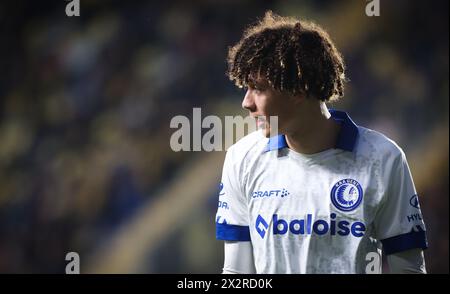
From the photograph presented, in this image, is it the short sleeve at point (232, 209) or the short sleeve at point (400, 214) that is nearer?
the short sleeve at point (400, 214)

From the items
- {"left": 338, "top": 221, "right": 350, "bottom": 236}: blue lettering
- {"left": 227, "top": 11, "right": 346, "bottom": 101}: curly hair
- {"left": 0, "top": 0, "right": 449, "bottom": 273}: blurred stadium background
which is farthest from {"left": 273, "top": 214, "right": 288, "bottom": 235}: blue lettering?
{"left": 0, "top": 0, "right": 449, "bottom": 273}: blurred stadium background

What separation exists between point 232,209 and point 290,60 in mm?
454

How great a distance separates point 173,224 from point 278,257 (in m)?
1.96

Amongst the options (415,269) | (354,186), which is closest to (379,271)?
(415,269)

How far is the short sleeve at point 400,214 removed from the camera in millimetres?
1788

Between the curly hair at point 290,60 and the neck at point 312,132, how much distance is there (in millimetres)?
55

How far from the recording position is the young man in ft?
5.92

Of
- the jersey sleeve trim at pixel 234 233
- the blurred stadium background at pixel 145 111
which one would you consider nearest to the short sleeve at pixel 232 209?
the jersey sleeve trim at pixel 234 233

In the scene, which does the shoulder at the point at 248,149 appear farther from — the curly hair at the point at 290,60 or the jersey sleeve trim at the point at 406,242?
the jersey sleeve trim at the point at 406,242

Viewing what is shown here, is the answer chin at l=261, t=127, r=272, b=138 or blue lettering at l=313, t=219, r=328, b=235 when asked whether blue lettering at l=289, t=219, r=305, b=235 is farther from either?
chin at l=261, t=127, r=272, b=138

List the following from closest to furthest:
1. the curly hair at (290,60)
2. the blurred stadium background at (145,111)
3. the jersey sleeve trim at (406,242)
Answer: the jersey sleeve trim at (406,242) → the curly hair at (290,60) → the blurred stadium background at (145,111)

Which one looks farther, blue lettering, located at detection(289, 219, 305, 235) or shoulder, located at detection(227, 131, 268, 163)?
shoulder, located at detection(227, 131, 268, 163)

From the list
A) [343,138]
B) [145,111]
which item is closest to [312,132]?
[343,138]

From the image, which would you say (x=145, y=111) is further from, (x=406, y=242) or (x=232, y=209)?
(x=406, y=242)
